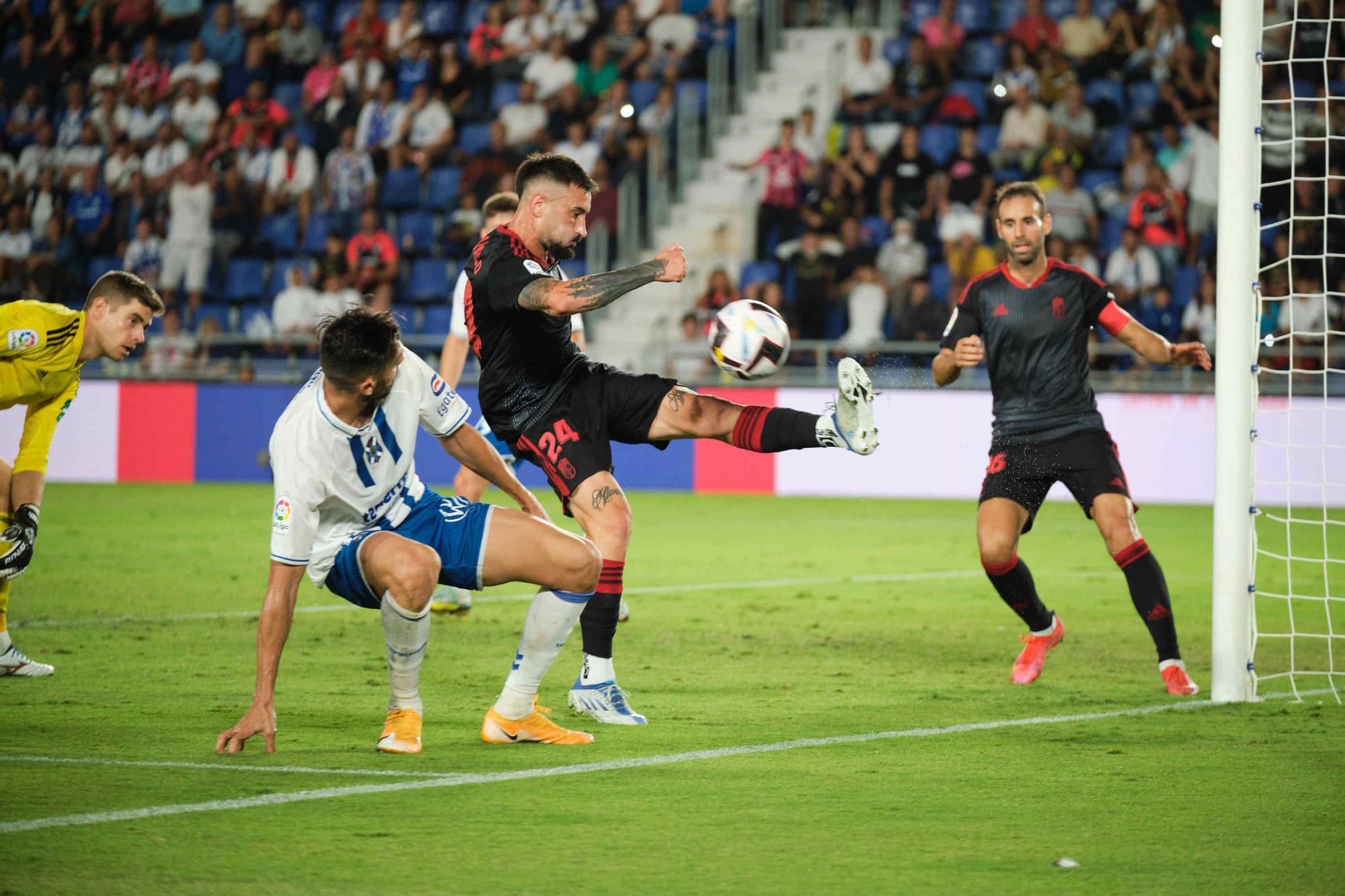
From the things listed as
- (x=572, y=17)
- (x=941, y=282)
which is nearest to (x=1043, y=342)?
(x=941, y=282)

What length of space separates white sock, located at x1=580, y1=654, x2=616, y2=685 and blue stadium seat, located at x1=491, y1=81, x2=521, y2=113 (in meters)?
16.1

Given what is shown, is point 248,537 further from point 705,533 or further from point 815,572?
point 815,572

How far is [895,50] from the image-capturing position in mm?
20312

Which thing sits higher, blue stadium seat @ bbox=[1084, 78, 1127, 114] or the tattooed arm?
blue stadium seat @ bbox=[1084, 78, 1127, 114]

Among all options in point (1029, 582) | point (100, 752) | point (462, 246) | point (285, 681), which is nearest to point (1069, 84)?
point (462, 246)

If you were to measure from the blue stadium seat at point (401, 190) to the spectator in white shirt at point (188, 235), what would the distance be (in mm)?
2103

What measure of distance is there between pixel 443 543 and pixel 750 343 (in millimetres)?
1410

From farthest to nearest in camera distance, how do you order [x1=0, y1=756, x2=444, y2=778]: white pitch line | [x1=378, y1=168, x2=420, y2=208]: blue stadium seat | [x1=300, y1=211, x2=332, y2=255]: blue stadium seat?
1. [x1=378, y1=168, x2=420, y2=208]: blue stadium seat
2. [x1=300, y1=211, x2=332, y2=255]: blue stadium seat
3. [x1=0, y1=756, x2=444, y2=778]: white pitch line

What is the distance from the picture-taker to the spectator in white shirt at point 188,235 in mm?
19875

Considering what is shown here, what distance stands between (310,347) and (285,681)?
12.2 meters

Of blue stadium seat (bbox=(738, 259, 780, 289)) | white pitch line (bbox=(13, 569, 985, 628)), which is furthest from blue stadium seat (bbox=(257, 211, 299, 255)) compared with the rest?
white pitch line (bbox=(13, 569, 985, 628))

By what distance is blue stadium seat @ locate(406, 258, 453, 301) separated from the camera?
19266 millimetres

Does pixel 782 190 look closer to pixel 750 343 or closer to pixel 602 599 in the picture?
pixel 750 343

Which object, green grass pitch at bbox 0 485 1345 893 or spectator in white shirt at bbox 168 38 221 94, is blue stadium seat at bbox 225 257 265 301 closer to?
spectator in white shirt at bbox 168 38 221 94
